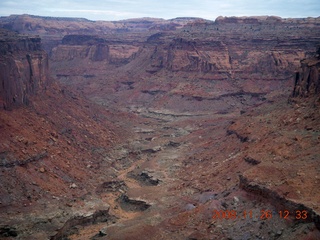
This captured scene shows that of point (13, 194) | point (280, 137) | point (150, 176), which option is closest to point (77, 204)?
point (13, 194)

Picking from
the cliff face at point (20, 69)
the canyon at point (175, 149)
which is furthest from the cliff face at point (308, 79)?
the cliff face at point (20, 69)
